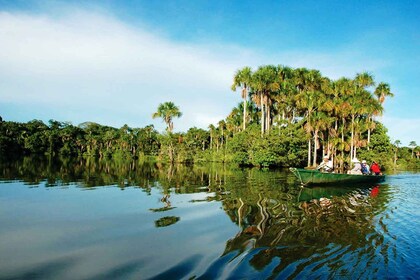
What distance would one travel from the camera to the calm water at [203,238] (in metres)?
5.62

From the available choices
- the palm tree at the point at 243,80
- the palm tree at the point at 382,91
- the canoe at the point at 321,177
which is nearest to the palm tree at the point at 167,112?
the palm tree at the point at 243,80

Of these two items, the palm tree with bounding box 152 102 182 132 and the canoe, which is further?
the palm tree with bounding box 152 102 182 132

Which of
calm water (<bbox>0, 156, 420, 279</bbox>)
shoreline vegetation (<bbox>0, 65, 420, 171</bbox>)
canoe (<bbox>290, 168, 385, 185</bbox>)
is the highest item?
shoreline vegetation (<bbox>0, 65, 420, 171</bbox>)

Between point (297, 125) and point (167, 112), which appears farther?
point (167, 112)

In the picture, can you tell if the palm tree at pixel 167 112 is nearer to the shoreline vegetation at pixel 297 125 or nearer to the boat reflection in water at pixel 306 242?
the shoreline vegetation at pixel 297 125

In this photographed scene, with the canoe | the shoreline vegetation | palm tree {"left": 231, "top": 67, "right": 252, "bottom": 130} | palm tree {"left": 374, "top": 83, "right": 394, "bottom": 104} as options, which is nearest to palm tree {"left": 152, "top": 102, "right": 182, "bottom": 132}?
the shoreline vegetation

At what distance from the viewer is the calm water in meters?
5.62

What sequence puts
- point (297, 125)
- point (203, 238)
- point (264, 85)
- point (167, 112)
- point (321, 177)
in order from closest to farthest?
1. point (203, 238)
2. point (321, 177)
3. point (297, 125)
4. point (264, 85)
5. point (167, 112)

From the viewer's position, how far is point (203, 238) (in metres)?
7.70

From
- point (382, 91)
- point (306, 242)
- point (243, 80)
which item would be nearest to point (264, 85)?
point (243, 80)

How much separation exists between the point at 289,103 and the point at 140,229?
4215cm

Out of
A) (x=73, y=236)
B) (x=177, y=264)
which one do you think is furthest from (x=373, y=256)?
(x=73, y=236)

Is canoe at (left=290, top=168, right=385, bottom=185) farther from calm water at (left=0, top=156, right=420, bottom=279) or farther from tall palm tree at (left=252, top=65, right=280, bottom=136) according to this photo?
tall palm tree at (left=252, top=65, right=280, bottom=136)

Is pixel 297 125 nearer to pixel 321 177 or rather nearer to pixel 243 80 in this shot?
pixel 243 80
